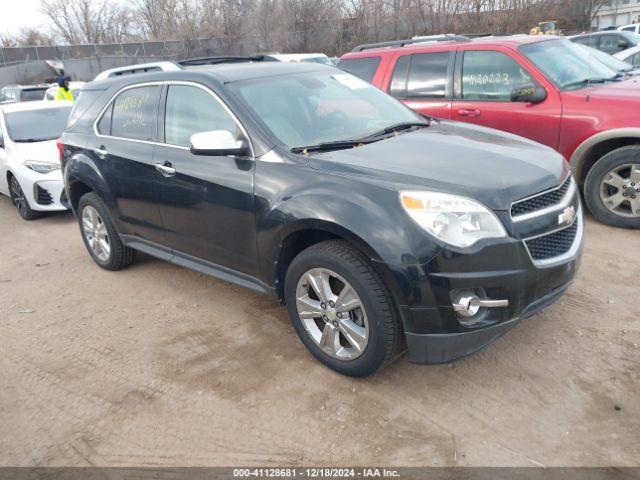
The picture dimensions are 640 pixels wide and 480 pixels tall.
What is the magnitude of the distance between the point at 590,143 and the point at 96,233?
191 inches

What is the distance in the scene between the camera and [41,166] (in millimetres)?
7379

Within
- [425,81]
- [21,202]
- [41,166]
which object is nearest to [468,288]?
[425,81]

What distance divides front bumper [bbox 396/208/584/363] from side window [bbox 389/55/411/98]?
13.3 feet

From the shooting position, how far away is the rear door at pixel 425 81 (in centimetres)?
614

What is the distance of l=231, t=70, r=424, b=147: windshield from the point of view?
3582 mm

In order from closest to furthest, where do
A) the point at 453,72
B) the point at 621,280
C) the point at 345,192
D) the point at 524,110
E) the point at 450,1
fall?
the point at 345,192 → the point at 621,280 → the point at 524,110 → the point at 453,72 → the point at 450,1

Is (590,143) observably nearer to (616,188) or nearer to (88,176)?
(616,188)

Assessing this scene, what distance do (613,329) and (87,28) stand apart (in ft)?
190

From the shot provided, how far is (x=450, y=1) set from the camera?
3100 centimetres

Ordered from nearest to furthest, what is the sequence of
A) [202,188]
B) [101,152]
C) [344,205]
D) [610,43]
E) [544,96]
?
[344,205] → [202,188] → [101,152] → [544,96] → [610,43]

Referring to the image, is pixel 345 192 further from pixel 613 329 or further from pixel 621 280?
pixel 621 280

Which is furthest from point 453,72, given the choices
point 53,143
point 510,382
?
point 53,143

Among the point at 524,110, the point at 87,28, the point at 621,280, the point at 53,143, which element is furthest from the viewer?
the point at 87,28

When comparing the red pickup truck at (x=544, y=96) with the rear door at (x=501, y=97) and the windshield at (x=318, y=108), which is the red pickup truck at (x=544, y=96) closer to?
the rear door at (x=501, y=97)
